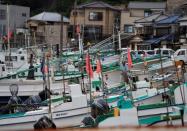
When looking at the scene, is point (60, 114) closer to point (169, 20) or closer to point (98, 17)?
point (169, 20)

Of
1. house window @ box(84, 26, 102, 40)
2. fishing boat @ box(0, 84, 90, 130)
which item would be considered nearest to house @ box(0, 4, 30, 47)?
house window @ box(84, 26, 102, 40)

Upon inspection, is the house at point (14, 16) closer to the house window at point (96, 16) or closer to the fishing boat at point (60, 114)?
the house window at point (96, 16)

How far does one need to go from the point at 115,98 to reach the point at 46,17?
4113 centimetres

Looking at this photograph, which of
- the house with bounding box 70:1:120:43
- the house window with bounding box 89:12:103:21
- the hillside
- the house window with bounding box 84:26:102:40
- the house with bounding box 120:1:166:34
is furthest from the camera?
the hillside

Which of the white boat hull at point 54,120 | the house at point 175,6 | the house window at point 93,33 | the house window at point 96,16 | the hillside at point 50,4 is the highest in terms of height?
the hillside at point 50,4

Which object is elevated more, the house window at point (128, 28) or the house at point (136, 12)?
the house at point (136, 12)

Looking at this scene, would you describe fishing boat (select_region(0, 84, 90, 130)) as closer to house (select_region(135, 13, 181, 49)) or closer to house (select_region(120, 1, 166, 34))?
house (select_region(135, 13, 181, 49))

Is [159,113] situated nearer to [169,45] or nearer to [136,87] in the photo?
[136,87]

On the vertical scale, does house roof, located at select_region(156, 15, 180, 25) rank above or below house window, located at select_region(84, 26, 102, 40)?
above

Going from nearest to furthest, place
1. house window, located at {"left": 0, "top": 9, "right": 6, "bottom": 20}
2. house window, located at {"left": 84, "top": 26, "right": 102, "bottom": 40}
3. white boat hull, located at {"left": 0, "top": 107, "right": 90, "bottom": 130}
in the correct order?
1. white boat hull, located at {"left": 0, "top": 107, "right": 90, "bottom": 130}
2. house window, located at {"left": 84, "top": 26, "right": 102, "bottom": 40}
3. house window, located at {"left": 0, "top": 9, "right": 6, "bottom": 20}

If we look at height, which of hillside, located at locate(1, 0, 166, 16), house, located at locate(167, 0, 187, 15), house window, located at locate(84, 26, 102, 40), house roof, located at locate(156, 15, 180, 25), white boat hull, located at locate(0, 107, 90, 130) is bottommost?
white boat hull, located at locate(0, 107, 90, 130)

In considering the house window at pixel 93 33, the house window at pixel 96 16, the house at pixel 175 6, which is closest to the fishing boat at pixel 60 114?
the house at pixel 175 6

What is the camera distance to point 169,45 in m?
41.4

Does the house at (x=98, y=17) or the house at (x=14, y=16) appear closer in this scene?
the house at (x=98, y=17)
